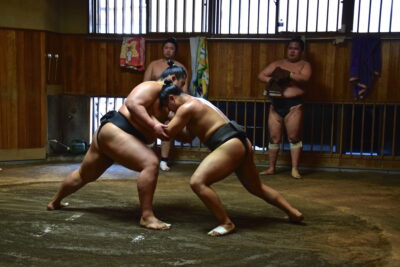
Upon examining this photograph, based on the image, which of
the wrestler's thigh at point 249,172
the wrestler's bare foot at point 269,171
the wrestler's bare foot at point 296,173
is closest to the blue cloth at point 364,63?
the wrestler's bare foot at point 296,173

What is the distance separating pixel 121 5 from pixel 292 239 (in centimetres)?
377

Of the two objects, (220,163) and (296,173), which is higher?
(220,163)

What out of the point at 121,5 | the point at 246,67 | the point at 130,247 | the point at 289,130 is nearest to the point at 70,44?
the point at 121,5

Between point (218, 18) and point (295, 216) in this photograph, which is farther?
point (218, 18)

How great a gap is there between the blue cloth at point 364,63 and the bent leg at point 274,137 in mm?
885

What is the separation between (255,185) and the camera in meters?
3.11

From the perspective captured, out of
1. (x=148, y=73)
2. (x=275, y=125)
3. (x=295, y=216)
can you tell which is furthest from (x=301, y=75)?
(x=295, y=216)

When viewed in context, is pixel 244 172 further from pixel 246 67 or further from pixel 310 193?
pixel 246 67

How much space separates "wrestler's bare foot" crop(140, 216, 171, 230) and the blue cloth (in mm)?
2983

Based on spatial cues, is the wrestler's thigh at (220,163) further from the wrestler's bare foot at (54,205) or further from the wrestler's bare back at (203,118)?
the wrestler's bare foot at (54,205)

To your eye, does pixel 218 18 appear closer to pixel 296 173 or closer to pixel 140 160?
pixel 296 173

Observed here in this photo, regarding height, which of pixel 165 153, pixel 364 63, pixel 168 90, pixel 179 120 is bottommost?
pixel 165 153

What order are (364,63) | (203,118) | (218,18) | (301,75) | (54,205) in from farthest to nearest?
(218,18)
(364,63)
(301,75)
(54,205)
(203,118)

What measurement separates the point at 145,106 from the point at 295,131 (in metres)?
2.25
